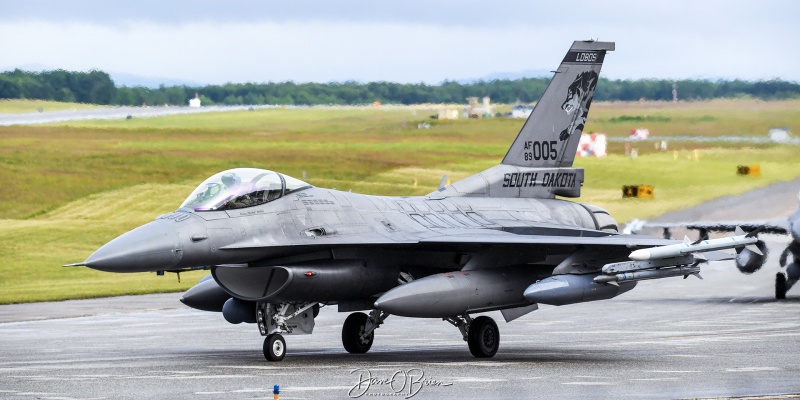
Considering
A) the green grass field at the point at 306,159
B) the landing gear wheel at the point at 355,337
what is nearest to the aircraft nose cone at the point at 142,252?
the landing gear wheel at the point at 355,337

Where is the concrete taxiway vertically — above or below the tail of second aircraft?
below

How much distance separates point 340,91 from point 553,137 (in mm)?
36792

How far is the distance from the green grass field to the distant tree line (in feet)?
1.83

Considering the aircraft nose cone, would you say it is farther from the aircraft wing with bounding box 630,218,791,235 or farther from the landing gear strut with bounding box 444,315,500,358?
the aircraft wing with bounding box 630,218,791,235

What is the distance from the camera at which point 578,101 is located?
73.9 ft

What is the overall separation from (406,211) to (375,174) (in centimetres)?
3591

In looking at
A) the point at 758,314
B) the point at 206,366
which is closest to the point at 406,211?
the point at 206,366

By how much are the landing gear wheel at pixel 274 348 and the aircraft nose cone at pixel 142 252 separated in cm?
191

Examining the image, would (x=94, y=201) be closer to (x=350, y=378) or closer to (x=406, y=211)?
(x=406, y=211)

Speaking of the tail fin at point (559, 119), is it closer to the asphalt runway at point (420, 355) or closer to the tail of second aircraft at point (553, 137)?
the tail of second aircraft at point (553, 137)

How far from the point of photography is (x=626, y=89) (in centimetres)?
5281

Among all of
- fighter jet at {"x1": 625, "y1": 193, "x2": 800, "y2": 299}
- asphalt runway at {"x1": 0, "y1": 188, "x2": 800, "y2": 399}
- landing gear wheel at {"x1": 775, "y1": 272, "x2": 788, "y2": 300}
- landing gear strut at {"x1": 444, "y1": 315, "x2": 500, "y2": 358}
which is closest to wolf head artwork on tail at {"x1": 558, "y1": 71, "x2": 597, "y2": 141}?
asphalt runway at {"x1": 0, "y1": 188, "x2": 800, "y2": 399}

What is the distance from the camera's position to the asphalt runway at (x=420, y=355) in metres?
15.1

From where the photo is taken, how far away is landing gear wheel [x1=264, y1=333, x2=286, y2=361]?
18.2 m
